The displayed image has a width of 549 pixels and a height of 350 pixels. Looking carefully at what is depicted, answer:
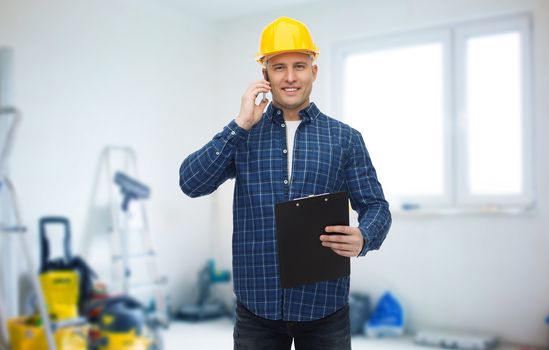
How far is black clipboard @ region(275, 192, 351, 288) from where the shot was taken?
3.14 feet

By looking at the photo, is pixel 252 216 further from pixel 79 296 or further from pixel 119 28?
pixel 119 28

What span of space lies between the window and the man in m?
2.14

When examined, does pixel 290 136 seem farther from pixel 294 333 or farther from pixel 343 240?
pixel 294 333

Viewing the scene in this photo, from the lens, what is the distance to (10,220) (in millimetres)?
2455

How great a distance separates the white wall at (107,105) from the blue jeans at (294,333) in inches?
75.3

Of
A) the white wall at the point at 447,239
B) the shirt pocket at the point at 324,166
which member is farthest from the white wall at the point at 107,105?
the shirt pocket at the point at 324,166

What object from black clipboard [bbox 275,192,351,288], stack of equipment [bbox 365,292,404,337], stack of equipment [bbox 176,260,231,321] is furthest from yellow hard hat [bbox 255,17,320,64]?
stack of equipment [bbox 176,260,231,321]

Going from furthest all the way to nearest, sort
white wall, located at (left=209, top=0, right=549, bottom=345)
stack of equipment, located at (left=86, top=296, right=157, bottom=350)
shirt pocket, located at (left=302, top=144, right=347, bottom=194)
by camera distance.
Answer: white wall, located at (left=209, top=0, right=549, bottom=345) → stack of equipment, located at (left=86, top=296, right=157, bottom=350) → shirt pocket, located at (left=302, top=144, right=347, bottom=194)

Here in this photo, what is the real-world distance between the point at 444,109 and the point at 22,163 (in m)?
2.33

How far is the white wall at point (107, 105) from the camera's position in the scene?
262 centimetres

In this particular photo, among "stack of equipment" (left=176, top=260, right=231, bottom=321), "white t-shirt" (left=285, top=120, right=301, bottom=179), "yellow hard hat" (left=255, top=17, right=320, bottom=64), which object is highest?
"yellow hard hat" (left=255, top=17, right=320, bottom=64)

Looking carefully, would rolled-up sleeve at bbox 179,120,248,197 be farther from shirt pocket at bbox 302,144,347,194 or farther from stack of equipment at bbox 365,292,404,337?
stack of equipment at bbox 365,292,404,337

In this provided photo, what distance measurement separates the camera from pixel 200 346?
280 cm

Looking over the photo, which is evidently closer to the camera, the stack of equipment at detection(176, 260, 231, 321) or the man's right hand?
the man's right hand
